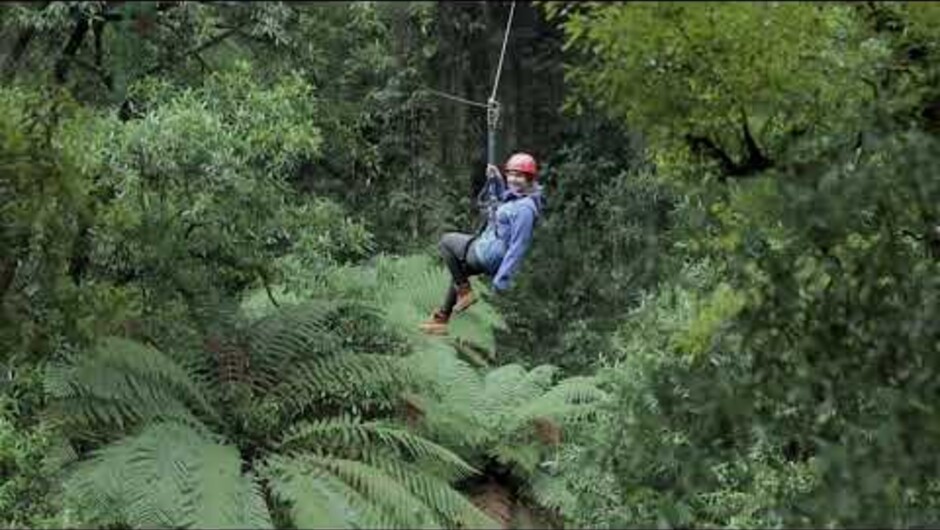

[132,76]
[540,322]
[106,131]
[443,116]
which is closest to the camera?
[106,131]

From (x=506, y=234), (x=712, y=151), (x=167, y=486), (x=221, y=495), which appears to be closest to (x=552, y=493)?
(x=506, y=234)

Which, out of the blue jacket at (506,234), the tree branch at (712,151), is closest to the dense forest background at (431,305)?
the tree branch at (712,151)

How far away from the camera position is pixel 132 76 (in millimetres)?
7289

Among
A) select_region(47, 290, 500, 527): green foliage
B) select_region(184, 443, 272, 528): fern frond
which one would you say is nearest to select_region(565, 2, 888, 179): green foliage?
select_region(47, 290, 500, 527): green foliage

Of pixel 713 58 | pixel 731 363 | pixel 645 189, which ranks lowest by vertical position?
pixel 645 189

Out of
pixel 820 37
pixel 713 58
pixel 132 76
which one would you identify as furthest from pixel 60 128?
pixel 820 37

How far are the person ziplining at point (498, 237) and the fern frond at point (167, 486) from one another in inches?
87.0

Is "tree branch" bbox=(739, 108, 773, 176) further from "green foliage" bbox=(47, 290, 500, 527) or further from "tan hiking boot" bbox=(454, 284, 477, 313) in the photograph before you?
"tan hiking boot" bbox=(454, 284, 477, 313)

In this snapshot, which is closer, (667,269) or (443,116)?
(667,269)

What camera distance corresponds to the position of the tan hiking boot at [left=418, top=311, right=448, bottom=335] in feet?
29.4

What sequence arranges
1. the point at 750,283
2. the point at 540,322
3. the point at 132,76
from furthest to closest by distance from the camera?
the point at 540,322
the point at 132,76
the point at 750,283

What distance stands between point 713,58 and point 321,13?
532cm

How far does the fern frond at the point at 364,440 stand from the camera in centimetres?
712

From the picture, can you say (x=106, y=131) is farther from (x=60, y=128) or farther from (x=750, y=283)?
(x=750, y=283)
